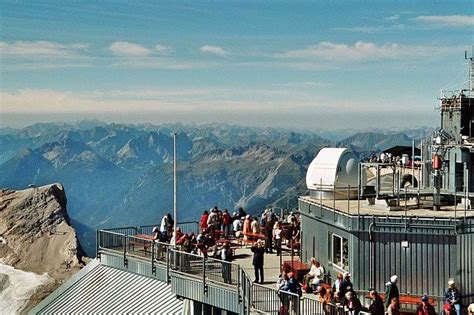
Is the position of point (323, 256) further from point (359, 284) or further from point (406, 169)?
point (406, 169)

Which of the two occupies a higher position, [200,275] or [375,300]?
[375,300]

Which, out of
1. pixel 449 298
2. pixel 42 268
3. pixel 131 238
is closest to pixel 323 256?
pixel 449 298

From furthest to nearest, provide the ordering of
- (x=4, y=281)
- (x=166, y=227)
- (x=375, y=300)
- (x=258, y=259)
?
(x=4, y=281), (x=166, y=227), (x=258, y=259), (x=375, y=300)

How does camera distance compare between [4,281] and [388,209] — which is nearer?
[388,209]

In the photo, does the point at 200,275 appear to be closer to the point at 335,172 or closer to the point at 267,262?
the point at 267,262

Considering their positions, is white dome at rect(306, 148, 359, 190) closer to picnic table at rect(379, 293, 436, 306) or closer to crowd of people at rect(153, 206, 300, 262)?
crowd of people at rect(153, 206, 300, 262)

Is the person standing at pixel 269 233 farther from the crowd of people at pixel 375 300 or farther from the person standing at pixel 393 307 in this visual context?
the person standing at pixel 393 307

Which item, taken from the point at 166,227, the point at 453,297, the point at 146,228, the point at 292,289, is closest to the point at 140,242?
the point at 166,227
